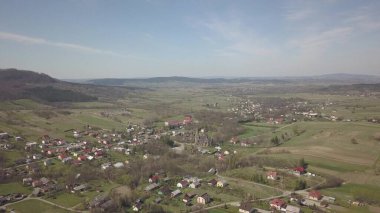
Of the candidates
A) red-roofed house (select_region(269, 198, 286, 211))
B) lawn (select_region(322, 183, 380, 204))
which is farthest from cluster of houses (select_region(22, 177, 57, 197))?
lawn (select_region(322, 183, 380, 204))

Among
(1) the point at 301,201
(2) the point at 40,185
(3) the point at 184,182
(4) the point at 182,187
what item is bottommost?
(2) the point at 40,185

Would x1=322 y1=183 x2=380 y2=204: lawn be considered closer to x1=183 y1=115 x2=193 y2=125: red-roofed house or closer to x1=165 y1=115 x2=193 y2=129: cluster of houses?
x1=165 y1=115 x2=193 y2=129: cluster of houses

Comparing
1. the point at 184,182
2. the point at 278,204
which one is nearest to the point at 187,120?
the point at 184,182

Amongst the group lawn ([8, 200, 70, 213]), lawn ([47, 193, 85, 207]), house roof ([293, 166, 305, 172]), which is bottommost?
lawn ([8, 200, 70, 213])

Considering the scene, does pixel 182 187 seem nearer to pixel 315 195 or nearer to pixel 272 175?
pixel 272 175

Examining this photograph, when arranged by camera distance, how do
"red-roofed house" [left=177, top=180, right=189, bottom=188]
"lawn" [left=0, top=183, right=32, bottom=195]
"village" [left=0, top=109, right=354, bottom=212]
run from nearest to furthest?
"village" [left=0, top=109, right=354, bottom=212]
"lawn" [left=0, top=183, right=32, bottom=195]
"red-roofed house" [left=177, top=180, right=189, bottom=188]

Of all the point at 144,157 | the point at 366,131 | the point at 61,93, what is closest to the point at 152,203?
the point at 144,157
